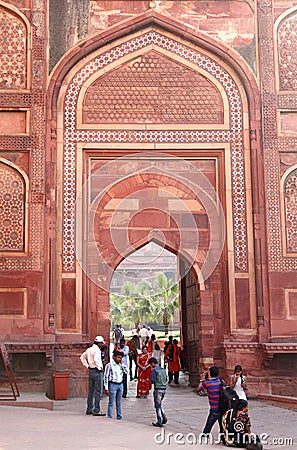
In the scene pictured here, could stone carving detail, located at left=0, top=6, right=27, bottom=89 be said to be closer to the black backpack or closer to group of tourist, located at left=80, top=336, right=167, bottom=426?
group of tourist, located at left=80, top=336, right=167, bottom=426

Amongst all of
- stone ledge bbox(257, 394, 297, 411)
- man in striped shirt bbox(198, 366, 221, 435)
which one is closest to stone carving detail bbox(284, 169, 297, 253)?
stone ledge bbox(257, 394, 297, 411)

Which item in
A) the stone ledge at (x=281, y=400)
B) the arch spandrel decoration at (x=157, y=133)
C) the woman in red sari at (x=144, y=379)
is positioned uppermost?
the arch spandrel decoration at (x=157, y=133)

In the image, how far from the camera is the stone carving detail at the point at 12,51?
11.4m

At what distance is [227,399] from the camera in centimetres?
654

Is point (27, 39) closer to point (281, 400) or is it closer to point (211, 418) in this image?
point (281, 400)

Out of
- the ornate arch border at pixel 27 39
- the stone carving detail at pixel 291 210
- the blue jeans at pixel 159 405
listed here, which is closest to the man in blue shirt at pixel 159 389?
the blue jeans at pixel 159 405

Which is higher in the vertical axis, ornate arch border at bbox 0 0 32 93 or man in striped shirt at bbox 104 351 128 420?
ornate arch border at bbox 0 0 32 93

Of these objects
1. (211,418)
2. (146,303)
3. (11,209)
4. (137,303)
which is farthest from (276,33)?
(137,303)

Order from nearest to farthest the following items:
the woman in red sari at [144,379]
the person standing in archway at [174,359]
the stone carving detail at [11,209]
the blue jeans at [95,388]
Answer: the blue jeans at [95,388] → the woman in red sari at [144,379] → the stone carving detail at [11,209] → the person standing in archway at [174,359]

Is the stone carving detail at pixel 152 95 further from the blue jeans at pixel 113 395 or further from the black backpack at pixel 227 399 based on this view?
the black backpack at pixel 227 399

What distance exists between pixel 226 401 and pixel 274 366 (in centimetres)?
443

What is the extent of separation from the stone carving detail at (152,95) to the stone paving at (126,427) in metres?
4.93

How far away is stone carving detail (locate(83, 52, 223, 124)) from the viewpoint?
11648mm

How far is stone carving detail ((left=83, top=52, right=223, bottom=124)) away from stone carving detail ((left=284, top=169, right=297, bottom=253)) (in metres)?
1.65
